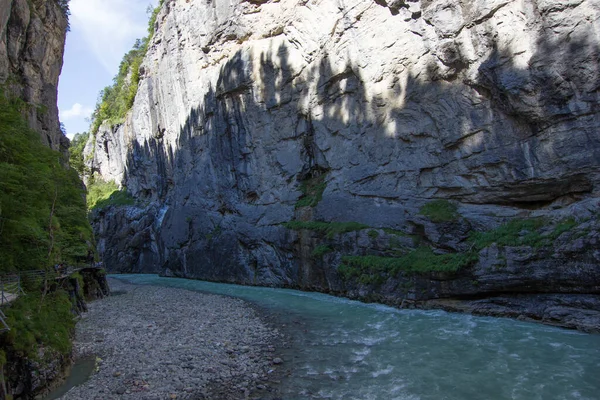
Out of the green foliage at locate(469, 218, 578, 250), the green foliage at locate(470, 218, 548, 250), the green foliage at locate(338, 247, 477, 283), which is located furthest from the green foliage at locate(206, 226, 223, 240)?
the green foliage at locate(470, 218, 548, 250)

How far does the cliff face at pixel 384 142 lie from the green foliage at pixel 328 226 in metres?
0.15

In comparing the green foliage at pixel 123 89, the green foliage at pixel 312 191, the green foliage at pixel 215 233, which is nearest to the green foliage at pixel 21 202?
the green foliage at pixel 312 191

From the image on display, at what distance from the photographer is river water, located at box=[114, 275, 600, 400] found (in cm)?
879

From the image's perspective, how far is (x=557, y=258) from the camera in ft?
46.5

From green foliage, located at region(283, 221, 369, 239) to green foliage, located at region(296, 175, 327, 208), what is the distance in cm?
162

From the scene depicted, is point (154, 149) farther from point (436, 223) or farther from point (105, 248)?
point (436, 223)

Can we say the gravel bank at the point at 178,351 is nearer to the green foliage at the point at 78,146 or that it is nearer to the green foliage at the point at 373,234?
the green foliage at the point at 373,234

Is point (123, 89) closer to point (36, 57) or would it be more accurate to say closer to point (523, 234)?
point (36, 57)

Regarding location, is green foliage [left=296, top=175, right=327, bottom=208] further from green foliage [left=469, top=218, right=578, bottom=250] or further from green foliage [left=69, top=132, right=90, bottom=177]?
green foliage [left=69, top=132, right=90, bottom=177]

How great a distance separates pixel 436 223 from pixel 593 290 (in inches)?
285

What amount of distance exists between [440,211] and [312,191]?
1051cm

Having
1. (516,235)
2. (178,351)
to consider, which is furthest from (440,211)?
(178,351)

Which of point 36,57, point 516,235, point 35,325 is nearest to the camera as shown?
point 35,325

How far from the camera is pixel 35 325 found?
9438 millimetres
